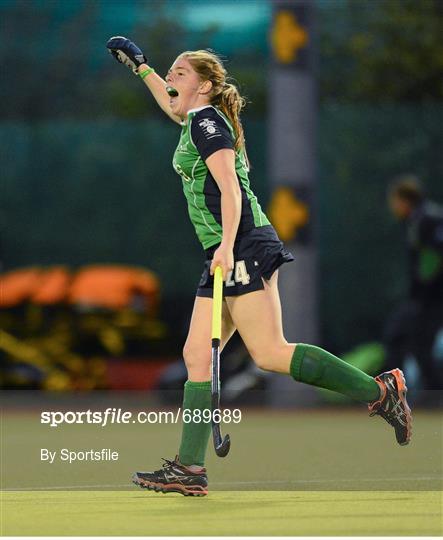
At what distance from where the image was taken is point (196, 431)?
26.5 feet

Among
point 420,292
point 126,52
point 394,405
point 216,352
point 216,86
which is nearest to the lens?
point 216,352

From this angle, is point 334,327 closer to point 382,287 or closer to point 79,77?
point 382,287

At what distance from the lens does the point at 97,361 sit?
15492mm

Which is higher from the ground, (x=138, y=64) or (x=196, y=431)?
(x=138, y=64)

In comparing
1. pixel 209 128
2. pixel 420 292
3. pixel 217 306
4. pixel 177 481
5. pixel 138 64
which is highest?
pixel 420 292

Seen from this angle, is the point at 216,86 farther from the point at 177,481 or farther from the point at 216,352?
the point at 177,481

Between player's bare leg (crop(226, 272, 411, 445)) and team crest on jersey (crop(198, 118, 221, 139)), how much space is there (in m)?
0.70

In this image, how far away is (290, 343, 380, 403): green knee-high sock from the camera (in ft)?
26.5

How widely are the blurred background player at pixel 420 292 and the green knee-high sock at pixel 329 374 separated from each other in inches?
256

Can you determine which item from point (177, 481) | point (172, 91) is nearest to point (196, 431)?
point (177, 481)

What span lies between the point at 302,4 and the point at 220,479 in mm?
6481

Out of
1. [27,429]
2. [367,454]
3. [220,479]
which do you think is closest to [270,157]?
[27,429]

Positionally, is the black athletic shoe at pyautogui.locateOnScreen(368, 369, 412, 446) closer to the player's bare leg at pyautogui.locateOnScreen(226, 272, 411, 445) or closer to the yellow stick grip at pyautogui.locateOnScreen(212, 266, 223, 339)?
the player's bare leg at pyautogui.locateOnScreen(226, 272, 411, 445)

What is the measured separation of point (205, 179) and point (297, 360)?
93cm
